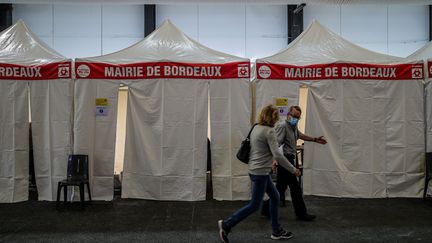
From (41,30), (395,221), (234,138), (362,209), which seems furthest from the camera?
(41,30)

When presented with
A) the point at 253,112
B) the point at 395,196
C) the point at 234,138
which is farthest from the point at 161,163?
the point at 395,196

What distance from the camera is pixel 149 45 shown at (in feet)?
22.5

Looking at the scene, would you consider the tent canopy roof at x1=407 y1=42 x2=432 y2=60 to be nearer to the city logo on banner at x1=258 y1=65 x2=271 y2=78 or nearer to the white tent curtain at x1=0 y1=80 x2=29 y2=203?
the city logo on banner at x1=258 y1=65 x2=271 y2=78

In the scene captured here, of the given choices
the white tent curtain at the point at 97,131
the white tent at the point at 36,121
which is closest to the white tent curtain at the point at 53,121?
the white tent at the point at 36,121

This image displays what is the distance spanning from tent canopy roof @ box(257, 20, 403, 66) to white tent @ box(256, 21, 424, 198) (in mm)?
28

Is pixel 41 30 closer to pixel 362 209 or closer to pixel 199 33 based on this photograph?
pixel 199 33

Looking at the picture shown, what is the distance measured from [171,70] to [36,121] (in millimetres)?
2266

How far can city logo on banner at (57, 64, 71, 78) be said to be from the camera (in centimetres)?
645

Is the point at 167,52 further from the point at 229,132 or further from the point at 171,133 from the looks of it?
the point at 229,132

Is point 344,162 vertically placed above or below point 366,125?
below

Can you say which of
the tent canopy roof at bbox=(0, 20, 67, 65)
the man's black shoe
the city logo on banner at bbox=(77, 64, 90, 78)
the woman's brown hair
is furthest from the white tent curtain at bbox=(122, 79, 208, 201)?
the woman's brown hair

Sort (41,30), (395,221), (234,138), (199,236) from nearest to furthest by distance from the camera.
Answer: (199,236) → (395,221) → (234,138) → (41,30)

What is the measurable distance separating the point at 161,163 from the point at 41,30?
6.46 meters

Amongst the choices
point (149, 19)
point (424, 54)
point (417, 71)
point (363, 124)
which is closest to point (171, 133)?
point (363, 124)
